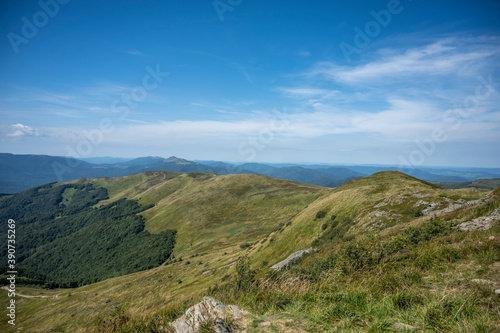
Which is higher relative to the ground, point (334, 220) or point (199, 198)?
point (334, 220)

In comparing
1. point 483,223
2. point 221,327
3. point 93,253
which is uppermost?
point 483,223

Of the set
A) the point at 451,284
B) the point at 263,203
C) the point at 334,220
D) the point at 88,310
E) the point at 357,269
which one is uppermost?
the point at 451,284

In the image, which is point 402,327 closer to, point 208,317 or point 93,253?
point 208,317

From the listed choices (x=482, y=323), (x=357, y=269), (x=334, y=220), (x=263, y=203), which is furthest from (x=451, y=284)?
(x=263, y=203)

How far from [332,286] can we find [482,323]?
3.55 meters

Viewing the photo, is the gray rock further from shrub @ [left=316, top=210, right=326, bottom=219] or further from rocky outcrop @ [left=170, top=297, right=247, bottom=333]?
shrub @ [left=316, top=210, right=326, bottom=219]

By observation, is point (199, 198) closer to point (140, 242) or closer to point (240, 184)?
point (240, 184)

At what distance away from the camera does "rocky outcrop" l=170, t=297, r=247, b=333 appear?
5727 millimetres

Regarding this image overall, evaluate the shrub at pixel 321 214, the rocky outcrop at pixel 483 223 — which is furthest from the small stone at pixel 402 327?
the shrub at pixel 321 214

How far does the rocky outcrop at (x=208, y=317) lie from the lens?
5727 millimetres

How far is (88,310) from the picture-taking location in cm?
6041

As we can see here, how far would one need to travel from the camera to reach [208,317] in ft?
20.5

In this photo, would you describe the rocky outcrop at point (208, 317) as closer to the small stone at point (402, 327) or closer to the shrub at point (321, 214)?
the small stone at point (402, 327)

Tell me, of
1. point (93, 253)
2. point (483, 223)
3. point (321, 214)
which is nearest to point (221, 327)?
point (483, 223)
